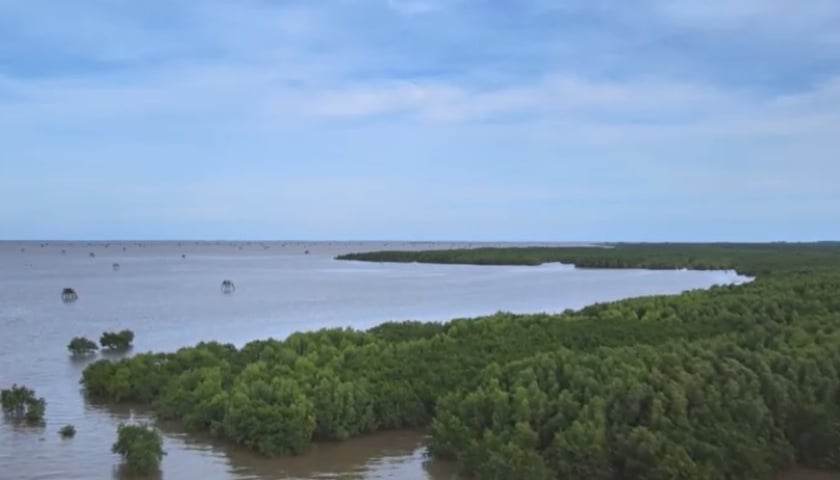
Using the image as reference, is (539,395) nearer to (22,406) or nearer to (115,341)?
(22,406)

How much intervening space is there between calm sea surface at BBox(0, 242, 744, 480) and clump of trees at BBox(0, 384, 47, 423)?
0.99ft

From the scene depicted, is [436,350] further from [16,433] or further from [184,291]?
[184,291]

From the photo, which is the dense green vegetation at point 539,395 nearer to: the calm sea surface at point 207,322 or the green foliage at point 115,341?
the calm sea surface at point 207,322

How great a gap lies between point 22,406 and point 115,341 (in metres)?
10.2

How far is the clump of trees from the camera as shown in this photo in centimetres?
1582

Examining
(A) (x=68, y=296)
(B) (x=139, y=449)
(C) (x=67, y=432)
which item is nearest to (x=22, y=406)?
(C) (x=67, y=432)

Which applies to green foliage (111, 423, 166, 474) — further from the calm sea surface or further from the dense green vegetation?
the dense green vegetation

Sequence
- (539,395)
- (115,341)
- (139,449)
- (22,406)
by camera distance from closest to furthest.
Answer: (139,449)
(539,395)
(22,406)
(115,341)

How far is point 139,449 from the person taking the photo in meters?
12.6

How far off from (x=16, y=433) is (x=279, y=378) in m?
4.57

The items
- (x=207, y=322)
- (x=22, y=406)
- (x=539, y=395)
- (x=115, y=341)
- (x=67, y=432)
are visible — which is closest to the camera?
(x=539, y=395)

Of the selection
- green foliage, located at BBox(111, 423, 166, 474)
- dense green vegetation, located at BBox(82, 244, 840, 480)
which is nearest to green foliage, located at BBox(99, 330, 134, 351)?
dense green vegetation, located at BBox(82, 244, 840, 480)

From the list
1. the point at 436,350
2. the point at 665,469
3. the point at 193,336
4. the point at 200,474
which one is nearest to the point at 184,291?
the point at 193,336

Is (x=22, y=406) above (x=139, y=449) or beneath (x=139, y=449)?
beneath
